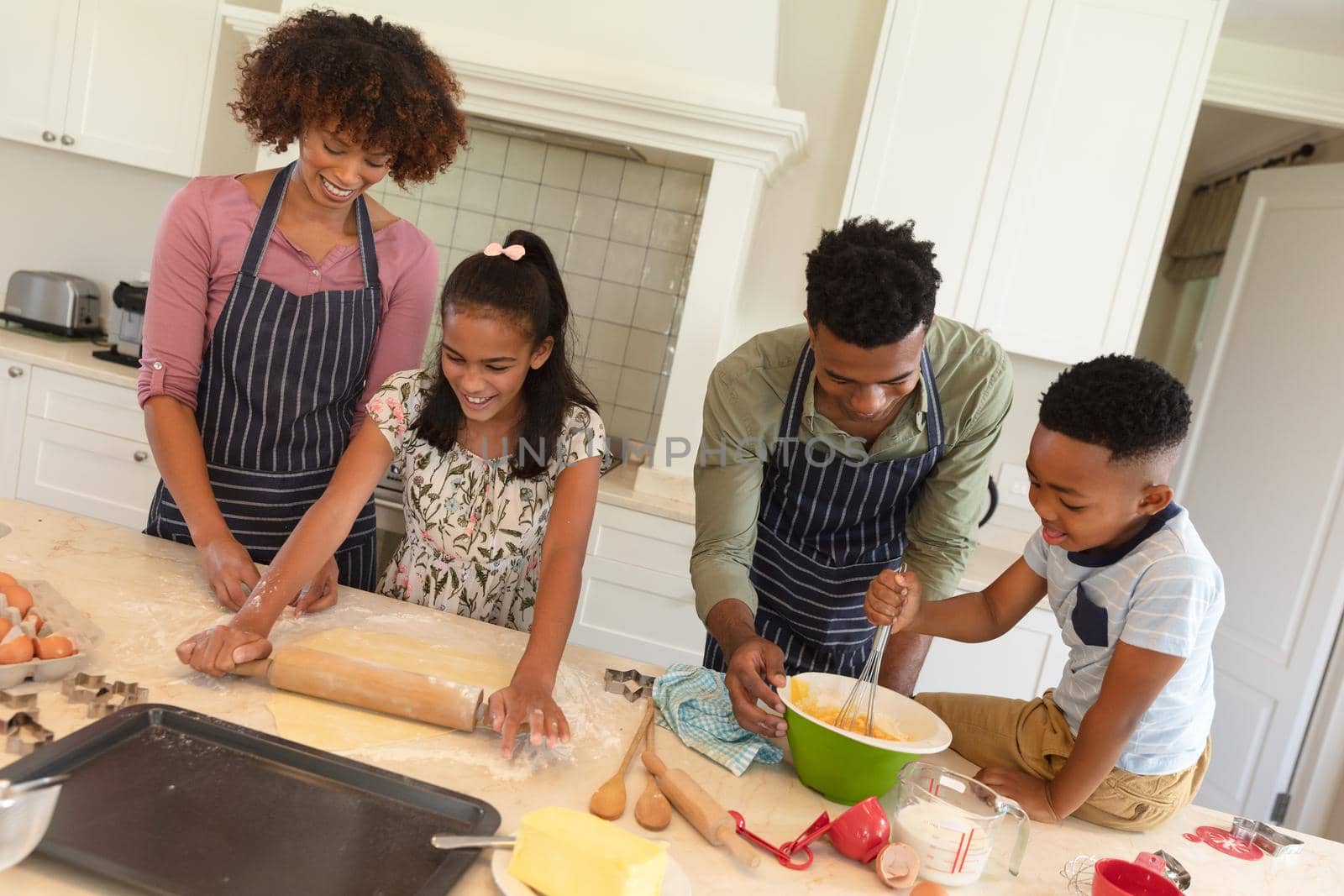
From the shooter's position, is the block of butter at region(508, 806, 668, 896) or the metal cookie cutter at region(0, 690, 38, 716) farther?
the metal cookie cutter at region(0, 690, 38, 716)

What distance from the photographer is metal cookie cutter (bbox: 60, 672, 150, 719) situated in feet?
3.00

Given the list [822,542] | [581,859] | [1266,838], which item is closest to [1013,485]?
[822,542]

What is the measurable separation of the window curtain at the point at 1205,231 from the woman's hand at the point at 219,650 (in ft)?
12.8

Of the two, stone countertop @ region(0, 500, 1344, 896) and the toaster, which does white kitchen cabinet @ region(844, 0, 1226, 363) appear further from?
the toaster

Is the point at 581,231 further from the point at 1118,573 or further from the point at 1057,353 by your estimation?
the point at 1118,573

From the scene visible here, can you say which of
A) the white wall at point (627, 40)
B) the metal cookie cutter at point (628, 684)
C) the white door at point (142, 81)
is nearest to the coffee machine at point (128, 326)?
the white door at point (142, 81)

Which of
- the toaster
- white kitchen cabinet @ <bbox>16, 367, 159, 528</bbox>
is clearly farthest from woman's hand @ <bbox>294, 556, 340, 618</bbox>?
the toaster

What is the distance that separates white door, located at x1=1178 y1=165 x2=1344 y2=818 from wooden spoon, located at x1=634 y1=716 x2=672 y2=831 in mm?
2434

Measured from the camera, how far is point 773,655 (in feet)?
3.67

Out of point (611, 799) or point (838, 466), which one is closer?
point (611, 799)

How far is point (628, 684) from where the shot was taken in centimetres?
Result: 119

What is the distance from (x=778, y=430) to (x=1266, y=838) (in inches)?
29.8

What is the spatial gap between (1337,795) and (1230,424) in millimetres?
1117

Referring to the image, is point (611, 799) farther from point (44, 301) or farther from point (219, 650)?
point (44, 301)
